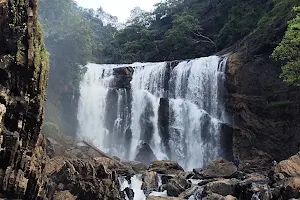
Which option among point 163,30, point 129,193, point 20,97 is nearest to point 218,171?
point 129,193

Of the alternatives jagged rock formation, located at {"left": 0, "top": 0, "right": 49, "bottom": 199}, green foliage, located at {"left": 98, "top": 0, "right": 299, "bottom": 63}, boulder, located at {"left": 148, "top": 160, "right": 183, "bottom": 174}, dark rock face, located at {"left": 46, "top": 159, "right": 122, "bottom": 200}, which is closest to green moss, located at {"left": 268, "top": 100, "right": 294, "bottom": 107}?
green foliage, located at {"left": 98, "top": 0, "right": 299, "bottom": 63}

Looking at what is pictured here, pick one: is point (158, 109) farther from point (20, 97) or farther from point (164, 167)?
point (20, 97)

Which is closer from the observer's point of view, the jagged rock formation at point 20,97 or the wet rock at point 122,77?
the jagged rock formation at point 20,97

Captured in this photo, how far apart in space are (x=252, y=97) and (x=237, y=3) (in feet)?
47.1

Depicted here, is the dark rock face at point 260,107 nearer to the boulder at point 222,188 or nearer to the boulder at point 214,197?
the boulder at point 222,188

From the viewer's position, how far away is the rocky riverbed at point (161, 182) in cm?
1288

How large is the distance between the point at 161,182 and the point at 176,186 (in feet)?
5.82

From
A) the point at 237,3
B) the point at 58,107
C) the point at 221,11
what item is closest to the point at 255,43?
the point at 237,3

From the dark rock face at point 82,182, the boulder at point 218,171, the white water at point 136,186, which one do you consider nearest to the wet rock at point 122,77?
the boulder at point 218,171

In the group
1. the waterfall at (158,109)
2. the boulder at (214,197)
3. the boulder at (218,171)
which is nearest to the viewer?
the boulder at (214,197)

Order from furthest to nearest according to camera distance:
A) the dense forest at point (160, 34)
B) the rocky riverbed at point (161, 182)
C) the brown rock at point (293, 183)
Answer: the dense forest at point (160, 34), the brown rock at point (293, 183), the rocky riverbed at point (161, 182)

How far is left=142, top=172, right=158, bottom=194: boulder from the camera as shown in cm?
1741

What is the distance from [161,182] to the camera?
59.7 ft

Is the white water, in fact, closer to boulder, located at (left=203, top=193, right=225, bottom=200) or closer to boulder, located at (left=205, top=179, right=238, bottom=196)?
boulder, located at (left=205, top=179, right=238, bottom=196)
